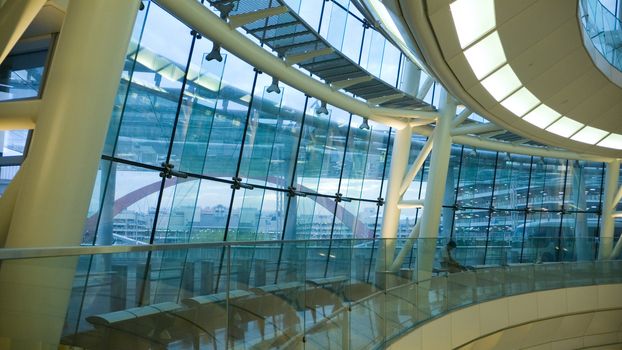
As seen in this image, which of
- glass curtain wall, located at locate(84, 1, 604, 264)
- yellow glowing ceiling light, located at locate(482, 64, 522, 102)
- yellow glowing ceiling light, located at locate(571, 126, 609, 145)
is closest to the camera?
yellow glowing ceiling light, located at locate(482, 64, 522, 102)

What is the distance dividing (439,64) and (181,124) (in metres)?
7.18

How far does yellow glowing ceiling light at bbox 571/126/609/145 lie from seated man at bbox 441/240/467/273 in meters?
6.49

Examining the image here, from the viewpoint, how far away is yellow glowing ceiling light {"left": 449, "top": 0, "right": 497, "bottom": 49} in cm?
913

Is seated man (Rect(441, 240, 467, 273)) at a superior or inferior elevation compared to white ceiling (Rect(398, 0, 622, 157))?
inferior

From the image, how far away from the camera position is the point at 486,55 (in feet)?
37.0

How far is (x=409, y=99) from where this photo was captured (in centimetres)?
1795

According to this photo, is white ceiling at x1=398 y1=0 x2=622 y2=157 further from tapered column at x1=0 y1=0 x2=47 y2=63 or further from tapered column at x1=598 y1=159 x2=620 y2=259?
tapered column at x1=598 y1=159 x2=620 y2=259

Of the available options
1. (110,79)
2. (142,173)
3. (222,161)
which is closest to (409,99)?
(222,161)

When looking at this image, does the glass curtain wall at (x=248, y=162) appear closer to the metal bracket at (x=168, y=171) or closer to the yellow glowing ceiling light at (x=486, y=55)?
the metal bracket at (x=168, y=171)

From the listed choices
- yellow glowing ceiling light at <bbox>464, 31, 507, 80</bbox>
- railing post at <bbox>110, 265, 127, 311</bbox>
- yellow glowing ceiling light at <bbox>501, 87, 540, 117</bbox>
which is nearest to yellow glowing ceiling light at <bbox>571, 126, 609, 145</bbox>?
yellow glowing ceiling light at <bbox>501, 87, 540, 117</bbox>

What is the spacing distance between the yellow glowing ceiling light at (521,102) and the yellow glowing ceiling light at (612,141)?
6.42 metres

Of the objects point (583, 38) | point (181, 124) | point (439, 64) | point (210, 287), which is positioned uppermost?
point (583, 38)

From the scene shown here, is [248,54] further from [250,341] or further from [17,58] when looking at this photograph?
[250,341]

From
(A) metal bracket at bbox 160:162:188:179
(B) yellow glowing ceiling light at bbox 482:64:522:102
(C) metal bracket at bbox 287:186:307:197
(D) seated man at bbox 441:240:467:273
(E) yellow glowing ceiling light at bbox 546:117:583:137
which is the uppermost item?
(E) yellow glowing ceiling light at bbox 546:117:583:137
